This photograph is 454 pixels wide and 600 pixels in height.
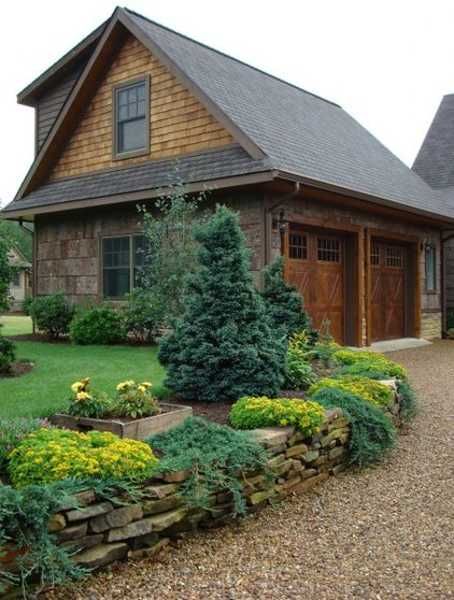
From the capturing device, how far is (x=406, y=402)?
6730mm

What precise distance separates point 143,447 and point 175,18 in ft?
55.7

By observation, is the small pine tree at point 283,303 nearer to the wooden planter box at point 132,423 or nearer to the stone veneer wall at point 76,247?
the wooden planter box at point 132,423

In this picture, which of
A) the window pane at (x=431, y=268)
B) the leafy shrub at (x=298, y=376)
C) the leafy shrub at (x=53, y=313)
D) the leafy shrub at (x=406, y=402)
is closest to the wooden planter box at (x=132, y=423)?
the leafy shrub at (x=298, y=376)

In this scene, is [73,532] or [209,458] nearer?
[73,532]

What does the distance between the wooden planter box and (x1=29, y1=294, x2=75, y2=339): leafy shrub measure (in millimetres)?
8414

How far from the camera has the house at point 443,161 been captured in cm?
1853

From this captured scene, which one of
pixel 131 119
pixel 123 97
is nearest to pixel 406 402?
pixel 131 119

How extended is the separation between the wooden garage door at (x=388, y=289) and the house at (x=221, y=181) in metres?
0.05

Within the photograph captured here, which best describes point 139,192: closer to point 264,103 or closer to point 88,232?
point 88,232

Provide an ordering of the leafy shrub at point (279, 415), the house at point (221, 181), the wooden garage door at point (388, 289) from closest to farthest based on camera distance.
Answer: the leafy shrub at point (279, 415)
the house at point (221, 181)
the wooden garage door at point (388, 289)

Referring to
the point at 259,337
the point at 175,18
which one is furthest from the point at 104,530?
the point at 175,18

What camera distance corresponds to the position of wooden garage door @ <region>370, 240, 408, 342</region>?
14414 millimetres

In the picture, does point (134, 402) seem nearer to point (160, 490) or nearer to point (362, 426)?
point (160, 490)

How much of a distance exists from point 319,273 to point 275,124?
3017mm
